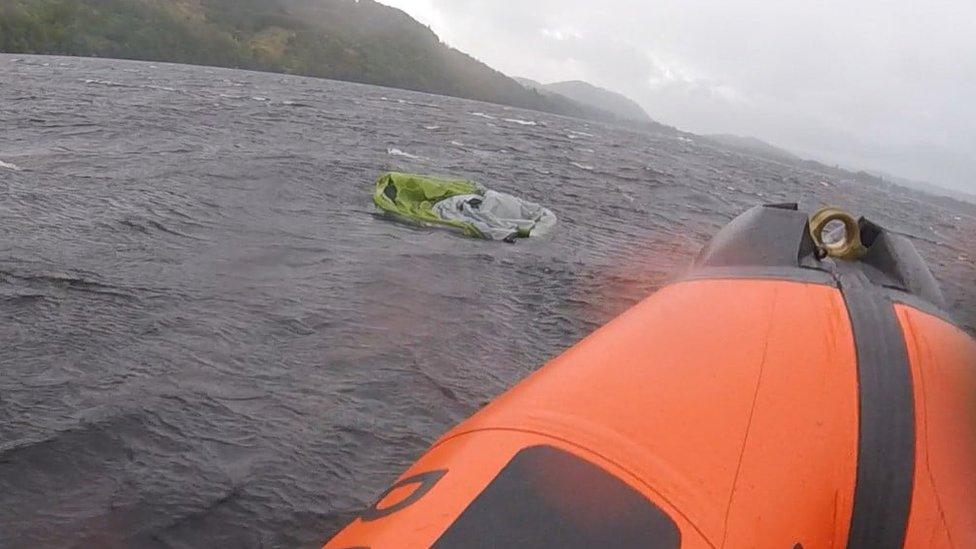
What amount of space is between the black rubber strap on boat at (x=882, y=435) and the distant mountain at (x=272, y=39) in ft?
196

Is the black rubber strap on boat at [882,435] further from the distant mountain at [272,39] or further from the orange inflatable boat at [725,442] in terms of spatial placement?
the distant mountain at [272,39]

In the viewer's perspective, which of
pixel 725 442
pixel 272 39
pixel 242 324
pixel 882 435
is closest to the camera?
pixel 725 442

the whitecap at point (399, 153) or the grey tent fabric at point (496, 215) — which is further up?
the whitecap at point (399, 153)

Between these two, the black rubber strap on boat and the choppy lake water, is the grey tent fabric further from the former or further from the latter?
the black rubber strap on boat

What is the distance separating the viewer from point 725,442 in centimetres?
214

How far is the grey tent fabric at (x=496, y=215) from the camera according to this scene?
8523 millimetres

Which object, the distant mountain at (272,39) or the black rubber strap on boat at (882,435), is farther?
the distant mountain at (272,39)


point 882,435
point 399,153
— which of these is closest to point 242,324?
point 882,435

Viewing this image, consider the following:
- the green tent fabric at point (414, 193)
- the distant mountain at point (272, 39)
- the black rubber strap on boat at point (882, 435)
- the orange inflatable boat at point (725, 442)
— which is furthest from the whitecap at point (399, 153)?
the distant mountain at point (272, 39)

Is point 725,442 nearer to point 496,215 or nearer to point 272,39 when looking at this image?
point 496,215

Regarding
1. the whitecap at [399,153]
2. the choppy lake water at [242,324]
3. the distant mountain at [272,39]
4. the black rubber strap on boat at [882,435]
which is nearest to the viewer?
the black rubber strap on boat at [882,435]

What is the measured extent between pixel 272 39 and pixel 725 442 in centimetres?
9556

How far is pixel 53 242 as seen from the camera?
6223 mm

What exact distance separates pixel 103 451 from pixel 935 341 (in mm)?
3612
